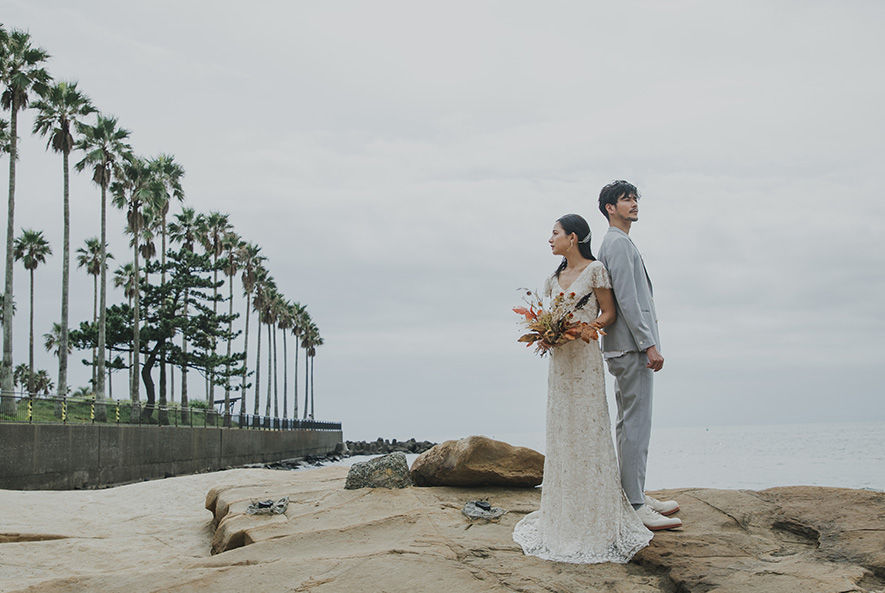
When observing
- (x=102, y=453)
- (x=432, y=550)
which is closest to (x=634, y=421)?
(x=432, y=550)

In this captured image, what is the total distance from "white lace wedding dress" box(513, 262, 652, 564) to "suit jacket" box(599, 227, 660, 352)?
116 mm

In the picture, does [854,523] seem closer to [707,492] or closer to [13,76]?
[707,492]

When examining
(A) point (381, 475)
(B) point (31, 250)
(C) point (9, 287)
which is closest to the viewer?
(A) point (381, 475)

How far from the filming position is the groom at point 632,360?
4.81 m

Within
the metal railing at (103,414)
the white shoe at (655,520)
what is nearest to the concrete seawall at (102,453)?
the metal railing at (103,414)

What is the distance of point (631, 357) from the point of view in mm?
4887

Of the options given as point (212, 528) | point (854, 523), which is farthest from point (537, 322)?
point (212, 528)

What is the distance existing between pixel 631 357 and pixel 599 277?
61cm

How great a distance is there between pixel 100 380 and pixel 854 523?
96.5ft

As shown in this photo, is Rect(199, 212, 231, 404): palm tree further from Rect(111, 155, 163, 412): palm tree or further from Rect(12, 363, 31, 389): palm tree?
Rect(12, 363, 31, 389): palm tree

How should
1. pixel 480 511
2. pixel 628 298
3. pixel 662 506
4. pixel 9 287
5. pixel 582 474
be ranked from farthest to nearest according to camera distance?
1. pixel 9 287
2. pixel 480 511
3. pixel 662 506
4. pixel 628 298
5. pixel 582 474

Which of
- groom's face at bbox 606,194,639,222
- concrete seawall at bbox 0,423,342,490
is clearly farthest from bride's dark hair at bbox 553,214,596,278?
concrete seawall at bbox 0,423,342,490

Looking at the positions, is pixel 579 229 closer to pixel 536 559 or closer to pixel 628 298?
pixel 628 298

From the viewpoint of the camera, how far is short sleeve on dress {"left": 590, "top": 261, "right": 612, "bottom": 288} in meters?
4.93
